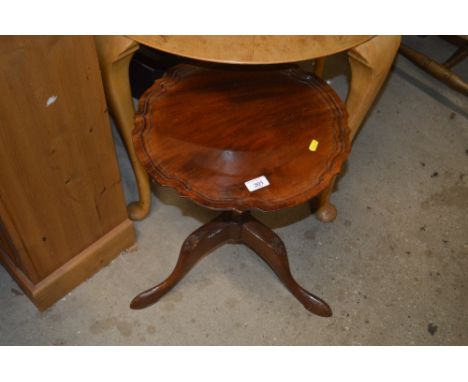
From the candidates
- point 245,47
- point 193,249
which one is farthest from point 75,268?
point 245,47

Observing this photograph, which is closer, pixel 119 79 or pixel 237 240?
pixel 119 79

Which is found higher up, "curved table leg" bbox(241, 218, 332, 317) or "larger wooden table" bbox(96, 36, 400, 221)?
"larger wooden table" bbox(96, 36, 400, 221)

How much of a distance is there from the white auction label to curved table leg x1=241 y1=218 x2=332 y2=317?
0.37m

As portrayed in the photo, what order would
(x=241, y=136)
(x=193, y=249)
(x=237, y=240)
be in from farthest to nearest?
(x=237, y=240)
(x=193, y=249)
(x=241, y=136)

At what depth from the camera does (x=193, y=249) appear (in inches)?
59.2

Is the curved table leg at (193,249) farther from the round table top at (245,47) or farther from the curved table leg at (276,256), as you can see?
the round table top at (245,47)

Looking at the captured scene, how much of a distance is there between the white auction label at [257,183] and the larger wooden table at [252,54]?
0.82ft

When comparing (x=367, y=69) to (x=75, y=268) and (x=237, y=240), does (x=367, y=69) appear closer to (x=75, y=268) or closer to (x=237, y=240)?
(x=237, y=240)

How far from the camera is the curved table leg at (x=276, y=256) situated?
4.94 ft

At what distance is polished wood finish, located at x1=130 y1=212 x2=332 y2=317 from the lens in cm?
150

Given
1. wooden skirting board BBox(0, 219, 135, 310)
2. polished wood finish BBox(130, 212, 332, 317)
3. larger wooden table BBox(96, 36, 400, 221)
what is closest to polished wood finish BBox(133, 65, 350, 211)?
larger wooden table BBox(96, 36, 400, 221)

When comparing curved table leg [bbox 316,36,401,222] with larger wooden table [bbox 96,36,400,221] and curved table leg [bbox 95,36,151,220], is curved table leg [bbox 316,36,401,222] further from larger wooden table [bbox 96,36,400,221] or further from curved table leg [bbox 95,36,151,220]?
curved table leg [bbox 95,36,151,220]

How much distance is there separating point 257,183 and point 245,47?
11.5 inches

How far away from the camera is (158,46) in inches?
45.1
